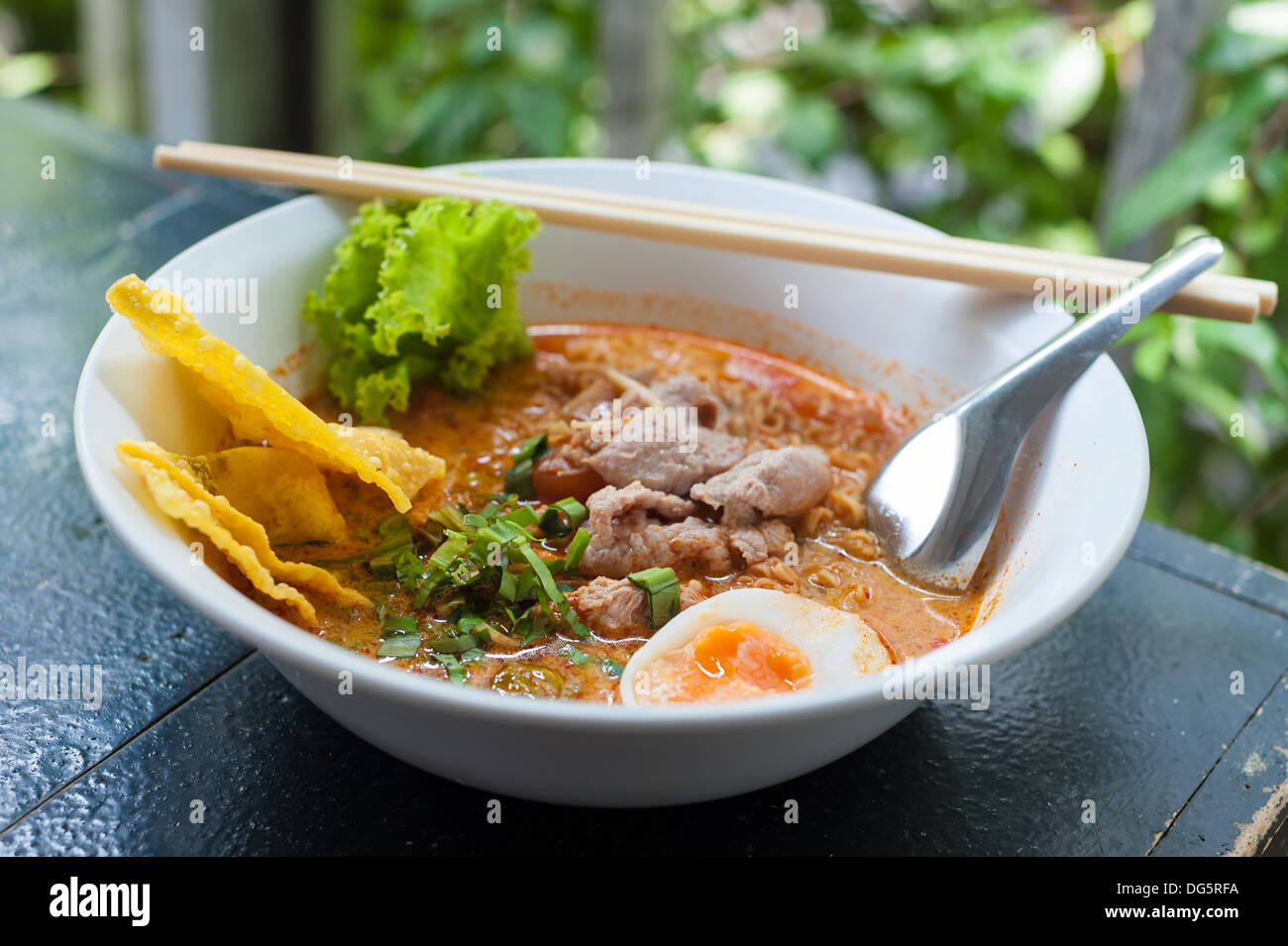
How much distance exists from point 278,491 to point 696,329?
3.90 feet

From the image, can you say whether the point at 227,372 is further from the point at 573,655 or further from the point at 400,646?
the point at 573,655

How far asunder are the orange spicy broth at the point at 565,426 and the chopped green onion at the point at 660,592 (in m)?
0.05

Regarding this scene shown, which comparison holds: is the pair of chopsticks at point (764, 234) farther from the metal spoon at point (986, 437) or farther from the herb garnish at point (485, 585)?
the herb garnish at point (485, 585)

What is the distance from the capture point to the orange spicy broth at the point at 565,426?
177 cm

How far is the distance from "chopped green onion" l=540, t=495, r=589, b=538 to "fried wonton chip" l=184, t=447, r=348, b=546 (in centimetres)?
37

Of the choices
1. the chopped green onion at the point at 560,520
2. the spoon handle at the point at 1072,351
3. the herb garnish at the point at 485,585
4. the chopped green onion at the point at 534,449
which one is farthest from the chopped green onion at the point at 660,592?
the spoon handle at the point at 1072,351

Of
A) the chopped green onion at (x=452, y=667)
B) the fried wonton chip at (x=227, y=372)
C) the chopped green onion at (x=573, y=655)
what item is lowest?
the chopped green onion at (x=573, y=655)

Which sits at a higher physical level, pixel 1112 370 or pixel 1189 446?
pixel 1112 370

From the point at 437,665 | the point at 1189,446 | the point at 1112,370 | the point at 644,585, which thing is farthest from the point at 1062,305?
the point at 1189,446

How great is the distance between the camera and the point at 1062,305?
7.01 feet

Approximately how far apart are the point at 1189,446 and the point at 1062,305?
1.77 meters

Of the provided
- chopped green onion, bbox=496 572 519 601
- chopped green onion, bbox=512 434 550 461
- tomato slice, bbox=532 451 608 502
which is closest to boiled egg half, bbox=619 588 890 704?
chopped green onion, bbox=496 572 519 601

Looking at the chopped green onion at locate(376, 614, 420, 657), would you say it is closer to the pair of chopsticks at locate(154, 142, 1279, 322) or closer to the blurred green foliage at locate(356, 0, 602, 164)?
the pair of chopsticks at locate(154, 142, 1279, 322)
